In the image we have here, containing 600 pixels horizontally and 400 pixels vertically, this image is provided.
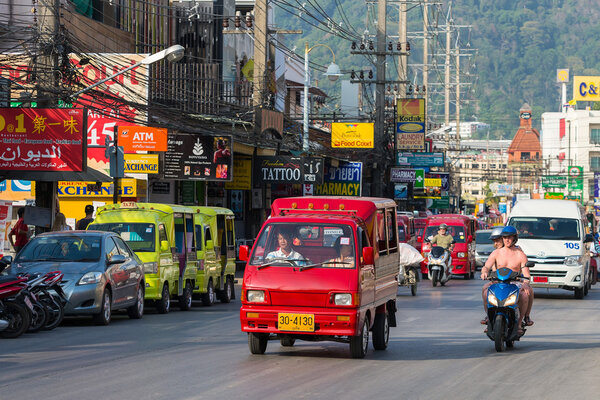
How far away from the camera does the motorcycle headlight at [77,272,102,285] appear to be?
1819 cm

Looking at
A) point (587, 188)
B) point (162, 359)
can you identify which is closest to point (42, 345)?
point (162, 359)

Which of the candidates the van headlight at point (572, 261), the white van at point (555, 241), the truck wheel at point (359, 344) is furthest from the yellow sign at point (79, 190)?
the truck wheel at point (359, 344)

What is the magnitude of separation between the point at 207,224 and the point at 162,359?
11213 mm

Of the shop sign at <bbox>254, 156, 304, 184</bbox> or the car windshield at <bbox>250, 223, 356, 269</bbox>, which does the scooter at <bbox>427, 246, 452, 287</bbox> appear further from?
the car windshield at <bbox>250, 223, 356, 269</bbox>

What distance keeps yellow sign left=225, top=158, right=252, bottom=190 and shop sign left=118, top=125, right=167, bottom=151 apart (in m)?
11.6

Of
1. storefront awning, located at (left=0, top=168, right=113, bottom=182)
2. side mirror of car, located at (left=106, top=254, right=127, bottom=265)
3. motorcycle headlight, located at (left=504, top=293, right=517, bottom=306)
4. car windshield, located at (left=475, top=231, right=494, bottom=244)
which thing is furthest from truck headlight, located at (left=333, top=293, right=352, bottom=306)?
car windshield, located at (left=475, top=231, right=494, bottom=244)

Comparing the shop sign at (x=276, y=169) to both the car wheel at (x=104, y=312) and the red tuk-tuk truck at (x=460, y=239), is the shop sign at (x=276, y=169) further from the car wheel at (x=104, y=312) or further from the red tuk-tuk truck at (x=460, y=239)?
the car wheel at (x=104, y=312)

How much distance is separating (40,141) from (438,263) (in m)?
13.6

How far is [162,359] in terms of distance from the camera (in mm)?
13703

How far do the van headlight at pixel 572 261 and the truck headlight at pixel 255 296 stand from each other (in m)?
15.0

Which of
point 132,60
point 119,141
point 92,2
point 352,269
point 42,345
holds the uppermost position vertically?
point 92,2

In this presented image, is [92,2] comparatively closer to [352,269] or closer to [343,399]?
[352,269]

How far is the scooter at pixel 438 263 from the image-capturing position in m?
33.1

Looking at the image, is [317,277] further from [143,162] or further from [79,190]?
[79,190]
